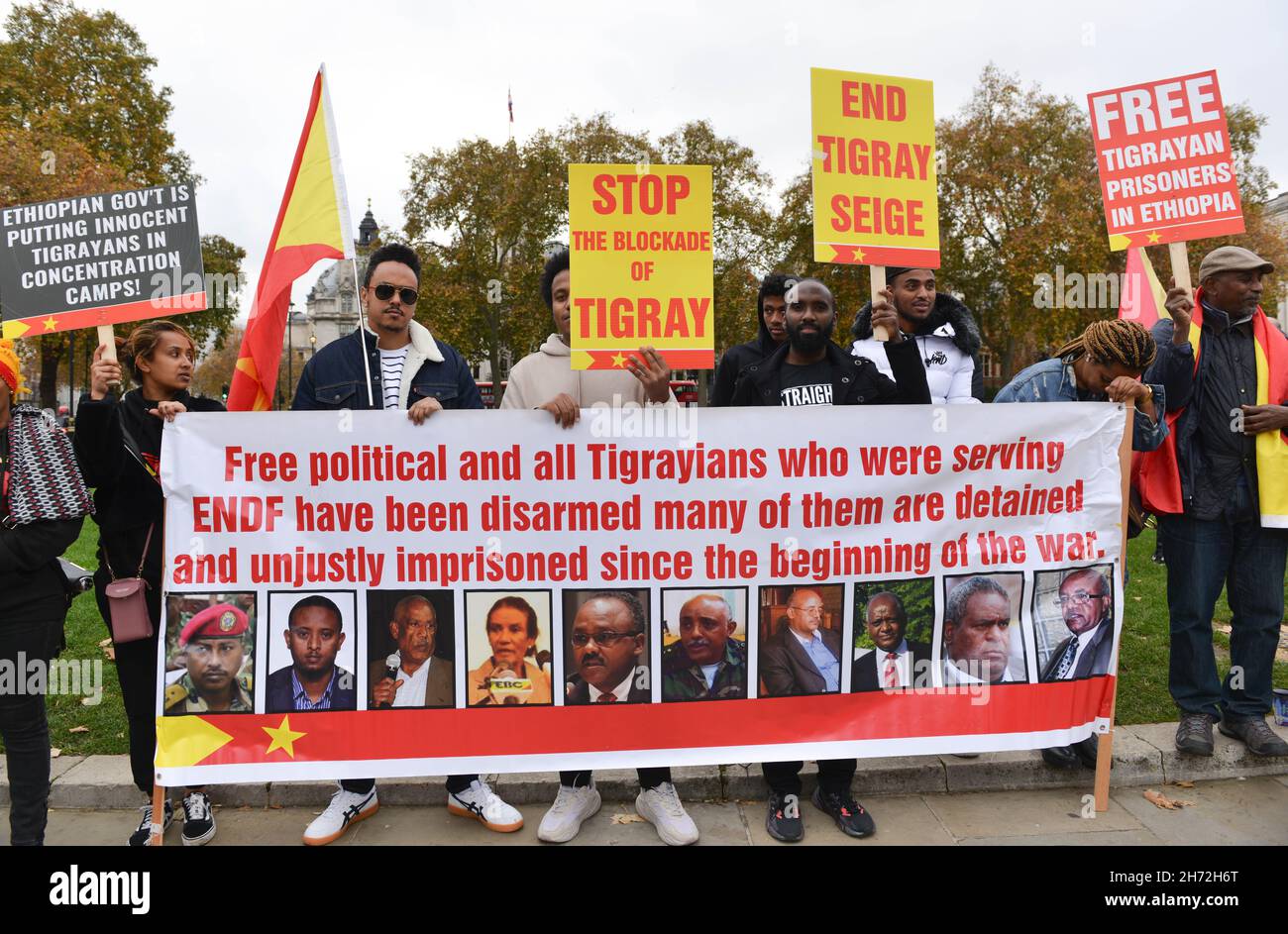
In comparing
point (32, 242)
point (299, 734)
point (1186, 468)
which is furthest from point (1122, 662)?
point (32, 242)

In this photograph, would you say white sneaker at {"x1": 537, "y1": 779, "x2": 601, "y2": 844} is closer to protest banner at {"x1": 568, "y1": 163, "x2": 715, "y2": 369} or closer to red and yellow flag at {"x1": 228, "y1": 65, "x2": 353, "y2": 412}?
protest banner at {"x1": 568, "y1": 163, "x2": 715, "y2": 369}

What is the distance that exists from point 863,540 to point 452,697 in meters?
1.73

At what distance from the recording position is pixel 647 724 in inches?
127

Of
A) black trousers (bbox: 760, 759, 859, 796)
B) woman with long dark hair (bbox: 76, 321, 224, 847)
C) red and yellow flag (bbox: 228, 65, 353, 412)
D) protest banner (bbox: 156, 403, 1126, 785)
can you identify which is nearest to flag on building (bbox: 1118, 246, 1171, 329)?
protest banner (bbox: 156, 403, 1126, 785)

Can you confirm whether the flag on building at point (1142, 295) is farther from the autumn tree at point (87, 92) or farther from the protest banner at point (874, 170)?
the autumn tree at point (87, 92)

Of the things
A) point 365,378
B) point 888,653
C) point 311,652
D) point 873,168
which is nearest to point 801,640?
point 888,653

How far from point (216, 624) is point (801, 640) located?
226 centimetres

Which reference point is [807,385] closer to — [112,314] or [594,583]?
[594,583]

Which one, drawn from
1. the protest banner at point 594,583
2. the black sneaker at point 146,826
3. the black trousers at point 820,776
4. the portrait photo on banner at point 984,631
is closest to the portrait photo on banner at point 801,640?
the protest banner at point 594,583

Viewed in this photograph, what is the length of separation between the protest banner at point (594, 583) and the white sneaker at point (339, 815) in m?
0.41

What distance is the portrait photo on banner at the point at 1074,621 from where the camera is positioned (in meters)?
3.45

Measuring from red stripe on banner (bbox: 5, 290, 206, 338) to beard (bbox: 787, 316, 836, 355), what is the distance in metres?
2.50

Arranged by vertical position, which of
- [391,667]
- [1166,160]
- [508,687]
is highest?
[1166,160]

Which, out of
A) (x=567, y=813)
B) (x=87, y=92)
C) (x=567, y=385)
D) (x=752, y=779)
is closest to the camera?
(x=567, y=813)
